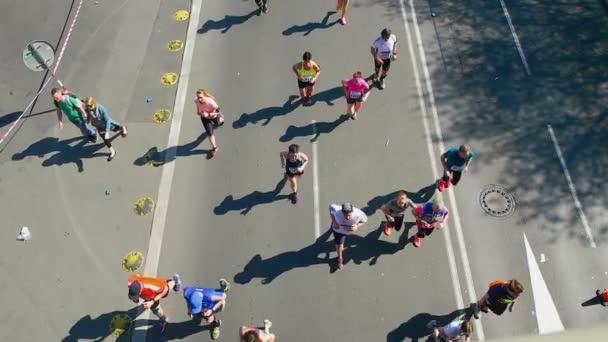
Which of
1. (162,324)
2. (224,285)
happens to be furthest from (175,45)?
(162,324)

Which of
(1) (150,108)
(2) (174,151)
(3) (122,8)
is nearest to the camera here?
(2) (174,151)

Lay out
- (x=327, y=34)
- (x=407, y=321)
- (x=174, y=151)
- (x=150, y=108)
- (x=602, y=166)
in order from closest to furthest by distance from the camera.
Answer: (x=407, y=321) → (x=602, y=166) → (x=174, y=151) → (x=150, y=108) → (x=327, y=34)

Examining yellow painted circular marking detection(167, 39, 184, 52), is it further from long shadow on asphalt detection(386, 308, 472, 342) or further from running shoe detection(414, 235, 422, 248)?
long shadow on asphalt detection(386, 308, 472, 342)

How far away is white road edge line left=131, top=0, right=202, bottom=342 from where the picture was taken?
908cm

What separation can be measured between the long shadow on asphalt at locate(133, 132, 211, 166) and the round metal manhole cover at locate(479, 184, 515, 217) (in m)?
6.65

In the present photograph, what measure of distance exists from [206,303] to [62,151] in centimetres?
623

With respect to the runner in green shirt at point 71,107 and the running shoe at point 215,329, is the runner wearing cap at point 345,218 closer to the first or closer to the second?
the running shoe at point 215,329

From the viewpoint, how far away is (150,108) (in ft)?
37.4

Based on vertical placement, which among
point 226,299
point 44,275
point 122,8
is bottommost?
point 226,299

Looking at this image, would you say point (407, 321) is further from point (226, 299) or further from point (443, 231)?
point (226, 299)

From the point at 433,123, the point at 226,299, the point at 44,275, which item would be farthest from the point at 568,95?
the point at 44,275

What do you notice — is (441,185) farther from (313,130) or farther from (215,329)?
(215,329)

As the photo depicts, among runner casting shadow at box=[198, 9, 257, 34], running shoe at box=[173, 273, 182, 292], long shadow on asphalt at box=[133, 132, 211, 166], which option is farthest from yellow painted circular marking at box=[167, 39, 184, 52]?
running shoe at box=[173, 273, 182, 292]

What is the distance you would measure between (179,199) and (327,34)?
6622 mm
